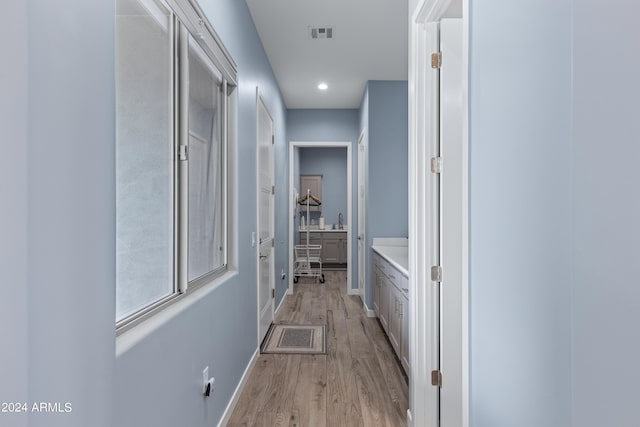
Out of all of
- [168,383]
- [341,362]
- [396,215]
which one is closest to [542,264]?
[168,383]

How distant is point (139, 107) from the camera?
4.60 feet

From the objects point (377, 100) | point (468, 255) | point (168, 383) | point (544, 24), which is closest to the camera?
point (544, 24)

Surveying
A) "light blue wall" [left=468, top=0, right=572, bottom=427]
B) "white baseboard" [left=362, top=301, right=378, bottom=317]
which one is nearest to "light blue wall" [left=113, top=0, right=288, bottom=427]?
"light blue wall" [left=468, top=0, right=572, bottom=427]

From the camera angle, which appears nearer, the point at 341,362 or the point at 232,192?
the point at 232,192

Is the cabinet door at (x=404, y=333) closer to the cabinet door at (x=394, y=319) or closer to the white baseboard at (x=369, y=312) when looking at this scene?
the cabinet door at (x=394, y=319)

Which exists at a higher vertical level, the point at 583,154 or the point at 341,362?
the point at 583,154

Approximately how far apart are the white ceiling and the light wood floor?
284cm

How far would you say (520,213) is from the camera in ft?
2.92

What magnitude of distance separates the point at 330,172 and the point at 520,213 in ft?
25.1

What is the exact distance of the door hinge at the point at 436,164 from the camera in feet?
6.24

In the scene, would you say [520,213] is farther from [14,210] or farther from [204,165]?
[204,165]

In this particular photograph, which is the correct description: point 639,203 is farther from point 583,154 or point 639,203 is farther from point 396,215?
point 396,215

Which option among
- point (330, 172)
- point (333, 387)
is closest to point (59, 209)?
point (333, 387)

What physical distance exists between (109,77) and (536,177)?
1095 millimetres
